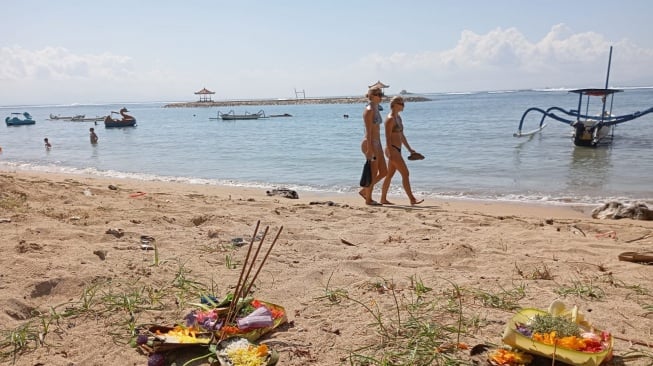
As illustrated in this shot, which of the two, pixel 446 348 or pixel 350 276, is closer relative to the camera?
pixel 446 348

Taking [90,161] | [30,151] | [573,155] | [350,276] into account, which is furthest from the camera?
[30,151]

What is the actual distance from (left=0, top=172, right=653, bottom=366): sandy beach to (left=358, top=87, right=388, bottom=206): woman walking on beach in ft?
4.02

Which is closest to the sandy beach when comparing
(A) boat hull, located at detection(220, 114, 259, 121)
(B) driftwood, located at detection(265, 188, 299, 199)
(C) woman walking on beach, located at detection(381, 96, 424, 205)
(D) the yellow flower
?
(D) the yellow flower

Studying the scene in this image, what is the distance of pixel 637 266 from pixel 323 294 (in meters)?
2.64

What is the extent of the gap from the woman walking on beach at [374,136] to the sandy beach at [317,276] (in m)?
1.22

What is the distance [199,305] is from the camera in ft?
9.44

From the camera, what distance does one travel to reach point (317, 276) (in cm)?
356

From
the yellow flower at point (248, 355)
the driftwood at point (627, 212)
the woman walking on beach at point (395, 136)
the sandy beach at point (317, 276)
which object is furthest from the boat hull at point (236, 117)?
the yellow flower at point (248, 355)

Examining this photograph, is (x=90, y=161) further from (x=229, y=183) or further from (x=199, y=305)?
(x=199, y=305)

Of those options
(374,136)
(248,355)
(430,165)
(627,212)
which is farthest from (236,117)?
(248,355)

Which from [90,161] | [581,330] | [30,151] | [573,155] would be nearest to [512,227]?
[581,330]

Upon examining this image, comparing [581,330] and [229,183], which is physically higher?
[581,330]

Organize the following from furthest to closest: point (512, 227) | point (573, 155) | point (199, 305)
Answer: point (573, 155) < point (512, 227) < point (199, 305)

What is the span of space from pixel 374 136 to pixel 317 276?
343cm
